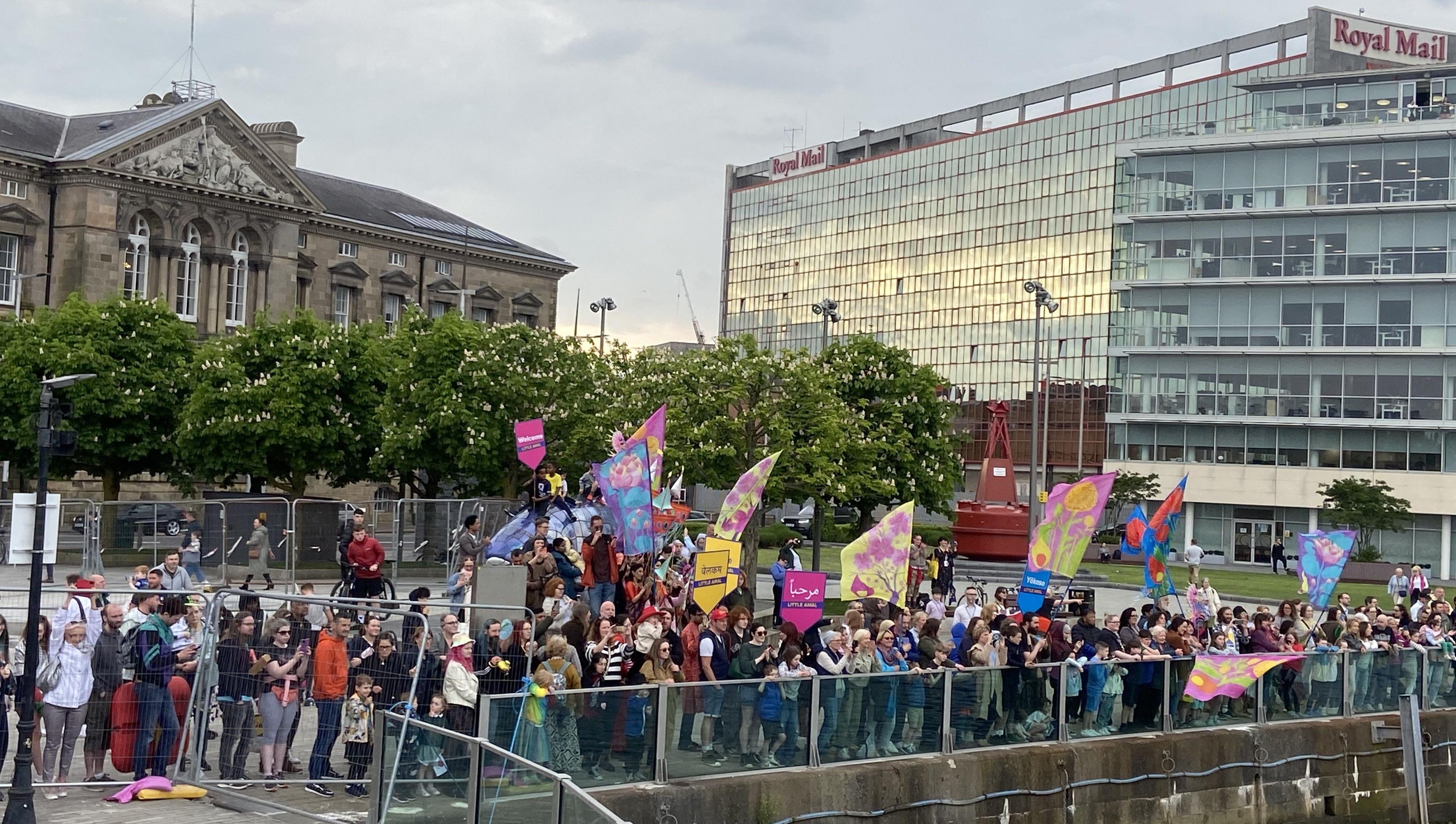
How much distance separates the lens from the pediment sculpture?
222 ft

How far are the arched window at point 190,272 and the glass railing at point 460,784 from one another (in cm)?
6119

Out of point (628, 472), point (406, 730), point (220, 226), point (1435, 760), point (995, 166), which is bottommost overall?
point (1435, 760)

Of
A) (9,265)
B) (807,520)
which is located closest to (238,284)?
(9,265)

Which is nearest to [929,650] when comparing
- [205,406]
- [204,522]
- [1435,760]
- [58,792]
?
[58,792]

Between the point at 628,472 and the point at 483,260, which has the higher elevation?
the point at 483,260

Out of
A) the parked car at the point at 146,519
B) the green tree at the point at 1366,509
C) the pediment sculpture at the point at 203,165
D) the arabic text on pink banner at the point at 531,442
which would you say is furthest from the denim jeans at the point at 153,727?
the green tree at the point at 1366,509

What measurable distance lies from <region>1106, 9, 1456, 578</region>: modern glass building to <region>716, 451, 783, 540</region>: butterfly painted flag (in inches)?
2164

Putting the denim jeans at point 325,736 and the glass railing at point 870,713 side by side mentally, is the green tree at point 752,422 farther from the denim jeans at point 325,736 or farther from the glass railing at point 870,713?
the denim jeans at point 325,736

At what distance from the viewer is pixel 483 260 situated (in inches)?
3381

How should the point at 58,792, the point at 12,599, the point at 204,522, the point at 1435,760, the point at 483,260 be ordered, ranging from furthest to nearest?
the point at 483,260, the point at 204,522, the point at 1435,760, the point at 12,599, the point at 58,792

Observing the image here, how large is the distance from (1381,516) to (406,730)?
60.1m

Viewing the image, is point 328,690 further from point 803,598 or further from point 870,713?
point 803,598

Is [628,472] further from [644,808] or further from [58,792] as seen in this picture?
[58,792]

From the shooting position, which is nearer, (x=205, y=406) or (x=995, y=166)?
(x=205, y=406)
